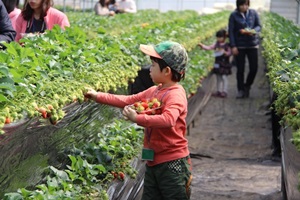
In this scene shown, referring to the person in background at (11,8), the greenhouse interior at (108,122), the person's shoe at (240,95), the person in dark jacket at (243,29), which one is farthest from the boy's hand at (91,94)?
the person's shoe at (240,95)

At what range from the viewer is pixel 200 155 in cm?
1020

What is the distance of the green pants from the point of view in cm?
521

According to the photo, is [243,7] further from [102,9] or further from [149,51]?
[149,51]

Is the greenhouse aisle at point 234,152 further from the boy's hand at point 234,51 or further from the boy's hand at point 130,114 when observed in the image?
the boy's hand at point 130,114

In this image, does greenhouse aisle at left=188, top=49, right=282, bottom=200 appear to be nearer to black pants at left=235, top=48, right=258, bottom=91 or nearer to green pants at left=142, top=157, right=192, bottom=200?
black pants at left=235, top=48, right=258, bottom=91

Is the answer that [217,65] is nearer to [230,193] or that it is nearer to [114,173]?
[230,193]

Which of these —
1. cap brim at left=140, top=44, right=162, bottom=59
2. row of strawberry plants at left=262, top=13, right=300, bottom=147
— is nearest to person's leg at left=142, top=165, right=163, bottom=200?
cap brim at left=140, top=44, right=162, bottom=59

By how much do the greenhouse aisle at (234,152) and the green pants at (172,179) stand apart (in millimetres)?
2495

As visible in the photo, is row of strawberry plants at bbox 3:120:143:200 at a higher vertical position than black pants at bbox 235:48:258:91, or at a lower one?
higher

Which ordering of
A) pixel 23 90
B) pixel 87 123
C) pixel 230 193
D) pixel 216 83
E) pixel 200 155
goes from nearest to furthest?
pixel 23 90 < pixel 87 123 < pixel 230 193 < pixel 200 155 < pixel 216 83

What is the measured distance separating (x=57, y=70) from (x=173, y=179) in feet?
3.63

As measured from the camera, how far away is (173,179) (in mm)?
5219

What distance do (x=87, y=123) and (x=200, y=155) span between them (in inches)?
168

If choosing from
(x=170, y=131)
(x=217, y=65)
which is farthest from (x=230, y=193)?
(x=217, y=65)
